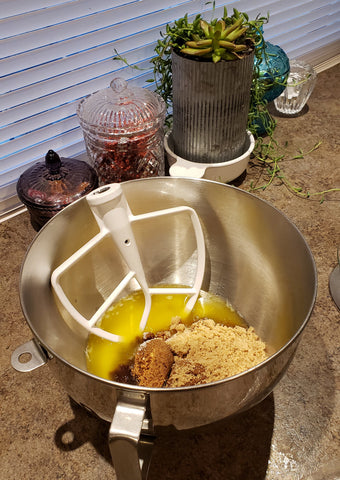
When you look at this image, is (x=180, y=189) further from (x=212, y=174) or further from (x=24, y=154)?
(x=24, y=154)

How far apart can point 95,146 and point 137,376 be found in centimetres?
37

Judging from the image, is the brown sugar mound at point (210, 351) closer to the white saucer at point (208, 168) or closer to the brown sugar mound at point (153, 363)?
the brown sugar mound at point (153, 363)

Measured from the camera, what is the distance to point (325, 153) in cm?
92

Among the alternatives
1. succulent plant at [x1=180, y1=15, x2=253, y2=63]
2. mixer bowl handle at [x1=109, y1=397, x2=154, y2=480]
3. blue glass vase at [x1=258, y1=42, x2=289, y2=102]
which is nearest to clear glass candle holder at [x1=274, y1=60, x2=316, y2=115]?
blue glass vase at [x1=258, y1=42, x2=289, y2=102]

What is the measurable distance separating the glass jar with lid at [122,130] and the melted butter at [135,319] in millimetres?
209

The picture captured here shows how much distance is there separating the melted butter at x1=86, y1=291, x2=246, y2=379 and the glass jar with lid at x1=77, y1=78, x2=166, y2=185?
0.69ft

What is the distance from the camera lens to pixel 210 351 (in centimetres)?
55

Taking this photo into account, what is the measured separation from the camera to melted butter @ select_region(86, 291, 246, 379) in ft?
1.88

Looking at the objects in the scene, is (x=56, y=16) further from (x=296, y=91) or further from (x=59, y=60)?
Answer: (x=296, y=91)

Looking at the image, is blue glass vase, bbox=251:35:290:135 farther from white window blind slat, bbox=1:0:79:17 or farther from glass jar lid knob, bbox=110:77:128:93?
white window blind slat, bbox=1:0:79:17

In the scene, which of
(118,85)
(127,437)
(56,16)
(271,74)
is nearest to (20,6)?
(56,16)

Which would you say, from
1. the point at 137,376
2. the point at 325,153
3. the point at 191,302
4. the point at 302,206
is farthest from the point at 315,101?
the point at 137,376

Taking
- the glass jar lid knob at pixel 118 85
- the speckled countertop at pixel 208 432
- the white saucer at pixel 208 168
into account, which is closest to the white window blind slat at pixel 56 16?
the glass jar lid knob at pixel 118 85

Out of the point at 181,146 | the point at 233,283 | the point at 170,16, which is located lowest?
the point at 233,283
